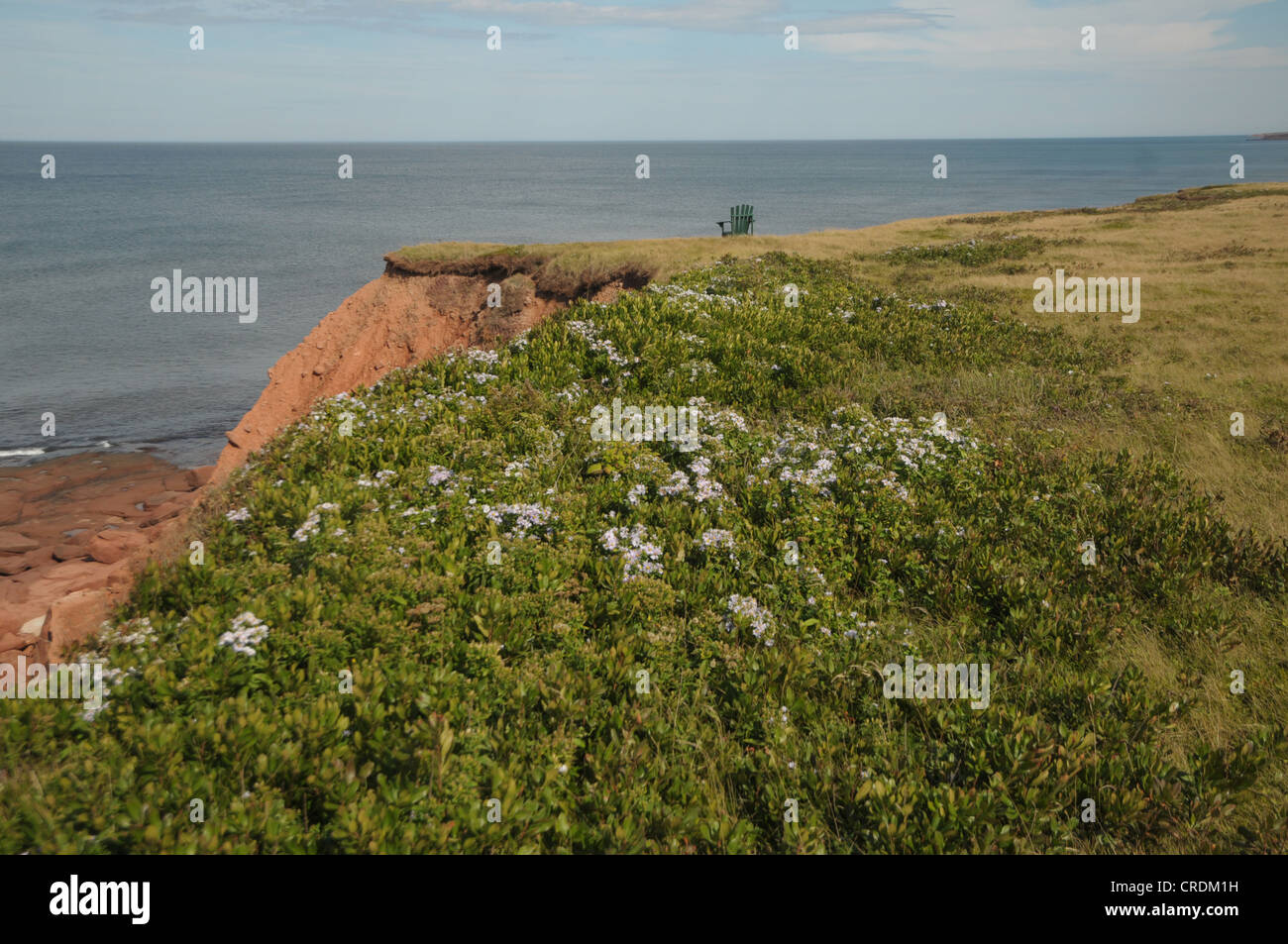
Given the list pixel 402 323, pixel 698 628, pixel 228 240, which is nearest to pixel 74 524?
pixel 402 323

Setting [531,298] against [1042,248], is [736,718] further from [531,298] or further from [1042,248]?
[1042,248]

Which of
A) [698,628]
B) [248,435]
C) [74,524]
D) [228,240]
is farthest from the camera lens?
[228,240]

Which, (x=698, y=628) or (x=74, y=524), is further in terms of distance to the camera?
(x=74, y=524)

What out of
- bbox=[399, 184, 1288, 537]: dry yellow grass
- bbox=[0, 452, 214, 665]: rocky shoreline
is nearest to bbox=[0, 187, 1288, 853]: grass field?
bbox=[399, 184, 1288, 537]: dry yellow grass

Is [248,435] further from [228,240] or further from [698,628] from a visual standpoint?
[228,240]

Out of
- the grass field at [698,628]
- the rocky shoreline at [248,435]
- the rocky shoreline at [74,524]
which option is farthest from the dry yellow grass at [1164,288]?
the rocky shoreline at [74,524]

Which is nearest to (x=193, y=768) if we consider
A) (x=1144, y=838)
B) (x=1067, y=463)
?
(x=1144, y=838)
